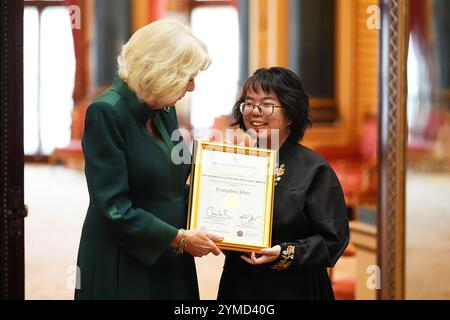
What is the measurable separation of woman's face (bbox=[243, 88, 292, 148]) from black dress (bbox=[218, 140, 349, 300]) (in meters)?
0.07

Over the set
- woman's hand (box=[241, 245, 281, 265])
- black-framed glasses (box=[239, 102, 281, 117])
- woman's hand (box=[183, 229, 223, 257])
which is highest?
black-framed glasses (box=[239, 102, 281, 117])

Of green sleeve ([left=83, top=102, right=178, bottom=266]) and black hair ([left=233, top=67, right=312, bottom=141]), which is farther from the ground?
black hair ([left=233, top=67, right=312, bottom=141])

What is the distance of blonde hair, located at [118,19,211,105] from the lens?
2.14 metres

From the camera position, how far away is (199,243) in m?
2.22

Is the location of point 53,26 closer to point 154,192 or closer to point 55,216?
point 55,216

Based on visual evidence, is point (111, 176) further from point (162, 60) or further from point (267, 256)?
point (267, 256)

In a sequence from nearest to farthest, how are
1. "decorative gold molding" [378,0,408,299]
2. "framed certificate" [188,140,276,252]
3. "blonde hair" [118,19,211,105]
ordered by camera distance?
→ "blonde hair" [118,19,211,105] < "framed certificate" [188,140,276,252] < "decorative gold molding" [378,0,408,299]

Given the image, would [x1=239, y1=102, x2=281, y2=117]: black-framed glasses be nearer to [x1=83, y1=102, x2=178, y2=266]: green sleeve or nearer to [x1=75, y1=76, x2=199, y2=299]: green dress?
[x1=75, y1=76, x2=199, y2=299]: green dress

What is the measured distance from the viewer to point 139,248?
2.22 m

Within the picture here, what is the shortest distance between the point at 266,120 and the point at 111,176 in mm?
563

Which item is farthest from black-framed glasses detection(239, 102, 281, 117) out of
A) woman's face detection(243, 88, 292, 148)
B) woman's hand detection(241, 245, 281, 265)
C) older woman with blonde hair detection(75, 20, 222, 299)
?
woman's hand detection(241, 245, 281, 265)
